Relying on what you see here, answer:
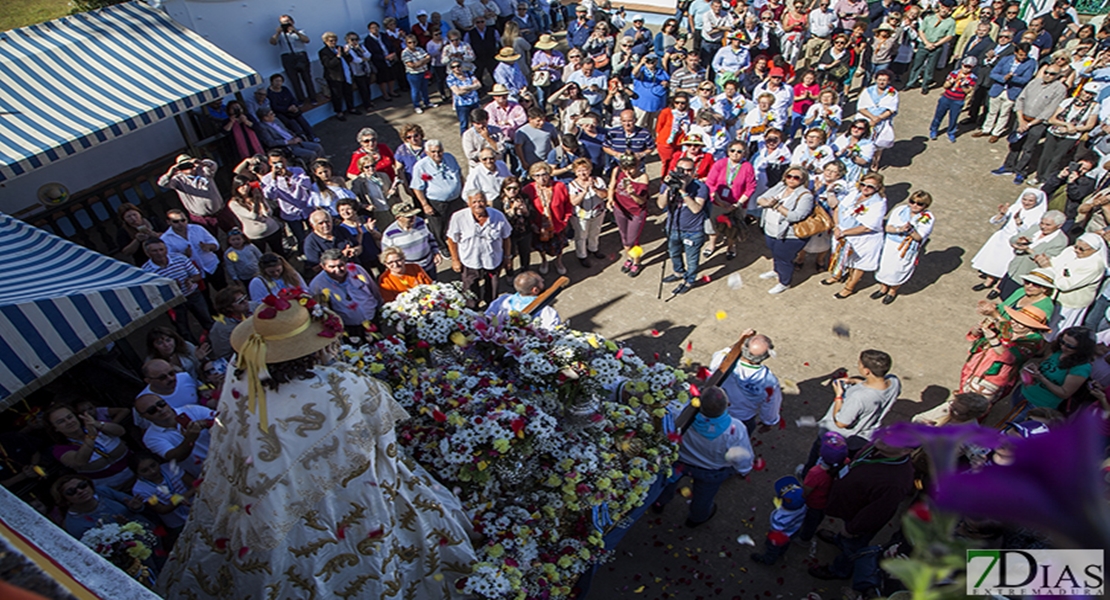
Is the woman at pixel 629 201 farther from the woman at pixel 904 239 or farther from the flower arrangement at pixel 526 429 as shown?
the flower arrangement at pixel 526 429

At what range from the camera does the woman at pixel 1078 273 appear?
5.79m

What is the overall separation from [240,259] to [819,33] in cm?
1187

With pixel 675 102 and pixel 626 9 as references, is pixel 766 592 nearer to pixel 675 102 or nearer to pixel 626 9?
pixel 675 102

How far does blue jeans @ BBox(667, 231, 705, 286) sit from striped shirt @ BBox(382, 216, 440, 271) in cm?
295

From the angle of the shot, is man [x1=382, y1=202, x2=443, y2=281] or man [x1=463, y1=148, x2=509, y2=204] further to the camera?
man [x1=463, y1=148, x2=509, y2=204]

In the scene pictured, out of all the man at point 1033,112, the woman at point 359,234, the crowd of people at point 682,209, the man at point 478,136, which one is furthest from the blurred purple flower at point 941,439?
the man at point 1033,112

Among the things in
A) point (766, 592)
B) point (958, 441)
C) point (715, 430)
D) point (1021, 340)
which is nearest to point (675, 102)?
point (1021, 340)

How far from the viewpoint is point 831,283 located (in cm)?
793

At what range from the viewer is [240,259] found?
668 cm

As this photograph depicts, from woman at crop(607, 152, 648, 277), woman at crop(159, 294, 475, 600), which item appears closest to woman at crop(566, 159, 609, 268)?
woman at crop(607, 152, 648, 277)

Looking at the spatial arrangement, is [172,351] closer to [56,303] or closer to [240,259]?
[56,303]

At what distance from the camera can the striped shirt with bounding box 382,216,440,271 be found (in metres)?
6.59

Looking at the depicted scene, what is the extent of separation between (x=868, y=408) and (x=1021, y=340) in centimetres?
189

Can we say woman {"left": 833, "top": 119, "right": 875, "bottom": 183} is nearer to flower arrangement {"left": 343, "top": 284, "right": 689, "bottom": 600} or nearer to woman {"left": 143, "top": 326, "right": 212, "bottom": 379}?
flower arrangement {"left": 343, "top": 284, "right": 689, "bottom": 600}
